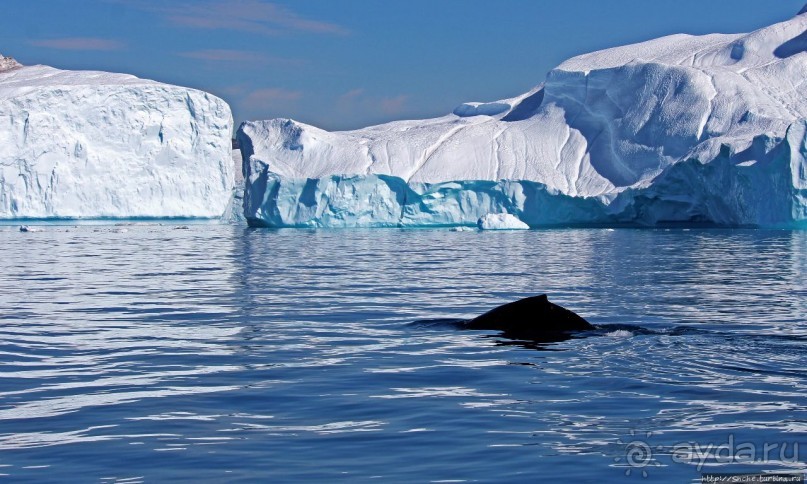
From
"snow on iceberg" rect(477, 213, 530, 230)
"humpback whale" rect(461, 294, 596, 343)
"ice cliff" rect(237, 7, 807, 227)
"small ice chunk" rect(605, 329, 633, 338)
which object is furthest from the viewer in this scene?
"ice cliff" rect(237, 7, 807, 227)

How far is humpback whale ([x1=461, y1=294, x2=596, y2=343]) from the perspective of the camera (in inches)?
373

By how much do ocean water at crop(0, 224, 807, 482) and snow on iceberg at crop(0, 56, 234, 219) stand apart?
50027 millimetres

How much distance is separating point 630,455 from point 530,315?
4899 millimetres

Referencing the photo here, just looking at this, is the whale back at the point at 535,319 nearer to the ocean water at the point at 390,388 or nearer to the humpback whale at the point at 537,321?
the humpback whale at the point at 537,321

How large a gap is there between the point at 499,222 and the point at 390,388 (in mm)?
43463

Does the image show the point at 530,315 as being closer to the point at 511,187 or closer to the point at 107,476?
the point at 107,476

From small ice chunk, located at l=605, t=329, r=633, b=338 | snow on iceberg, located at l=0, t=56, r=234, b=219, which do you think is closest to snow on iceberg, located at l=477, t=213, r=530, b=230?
snow on iceberg, located at l=0, t=56, r=234, b=219

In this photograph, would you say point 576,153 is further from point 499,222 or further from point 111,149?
point 111,149

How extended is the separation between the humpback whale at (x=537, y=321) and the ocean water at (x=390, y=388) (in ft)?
1.09

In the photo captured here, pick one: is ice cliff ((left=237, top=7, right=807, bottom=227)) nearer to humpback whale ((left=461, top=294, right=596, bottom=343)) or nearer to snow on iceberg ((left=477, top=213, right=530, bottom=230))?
snow on iceberg ((left=477, top=213, right=530, bottom=230))

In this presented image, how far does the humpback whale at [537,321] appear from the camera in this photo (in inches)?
373

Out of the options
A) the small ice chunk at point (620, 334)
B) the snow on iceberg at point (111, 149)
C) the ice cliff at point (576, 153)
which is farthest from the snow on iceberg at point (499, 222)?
the small ice chunk at point (620, 334)

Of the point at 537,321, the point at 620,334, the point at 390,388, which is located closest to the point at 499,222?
the point at 537,321

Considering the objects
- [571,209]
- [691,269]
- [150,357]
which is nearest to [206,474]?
[150,357]
